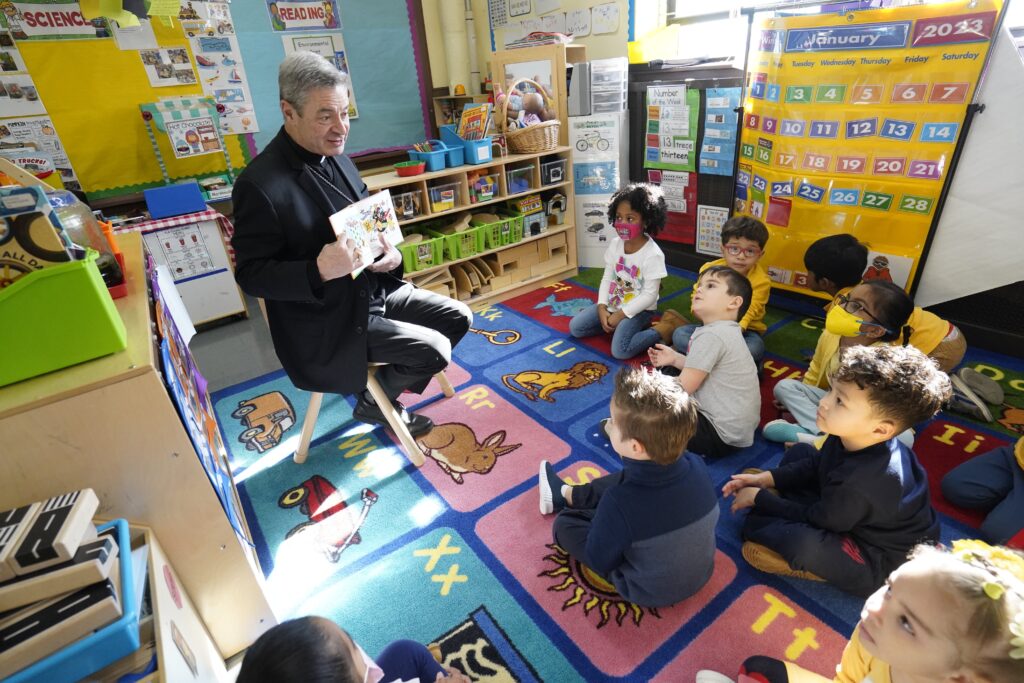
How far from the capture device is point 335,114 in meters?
1.81


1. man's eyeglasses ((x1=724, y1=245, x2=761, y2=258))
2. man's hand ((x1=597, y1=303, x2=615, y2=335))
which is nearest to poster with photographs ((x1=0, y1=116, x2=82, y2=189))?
man's hand ((x1=597, y1=303, x2=615, y2=335))

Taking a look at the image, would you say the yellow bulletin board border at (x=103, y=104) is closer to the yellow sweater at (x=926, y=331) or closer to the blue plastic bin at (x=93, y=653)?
the blue plastic bin at (x=93, y=653)

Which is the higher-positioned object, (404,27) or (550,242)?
(404,27)

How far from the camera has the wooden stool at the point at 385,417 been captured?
→ 215 cm

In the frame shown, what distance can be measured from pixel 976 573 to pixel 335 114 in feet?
6.64

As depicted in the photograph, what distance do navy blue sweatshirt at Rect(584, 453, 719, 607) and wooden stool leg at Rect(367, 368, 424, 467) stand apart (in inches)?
36.9

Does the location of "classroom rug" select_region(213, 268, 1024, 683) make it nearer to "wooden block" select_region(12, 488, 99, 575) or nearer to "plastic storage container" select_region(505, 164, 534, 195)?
"wooden block" select_region(12, 488, 99, 575)

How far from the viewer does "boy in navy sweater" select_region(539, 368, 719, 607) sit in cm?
140

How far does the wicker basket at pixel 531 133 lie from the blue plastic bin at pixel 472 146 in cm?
21

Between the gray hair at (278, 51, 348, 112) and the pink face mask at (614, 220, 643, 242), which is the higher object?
the gray hair at (278, 51, 348, 112)

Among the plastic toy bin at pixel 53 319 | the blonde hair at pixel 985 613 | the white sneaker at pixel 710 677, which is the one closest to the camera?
the blonde hair at pixel 985 613

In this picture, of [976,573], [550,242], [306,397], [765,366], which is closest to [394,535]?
[306,397]

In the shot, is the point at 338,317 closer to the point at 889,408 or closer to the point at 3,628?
the point at 3,628

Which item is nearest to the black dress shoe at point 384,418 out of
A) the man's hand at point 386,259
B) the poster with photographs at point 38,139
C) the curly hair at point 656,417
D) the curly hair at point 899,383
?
the man's hand at point 386,259
